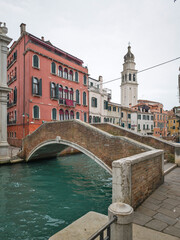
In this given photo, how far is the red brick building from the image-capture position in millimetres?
17234

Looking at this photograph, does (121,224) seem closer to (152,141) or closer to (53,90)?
(152,141)

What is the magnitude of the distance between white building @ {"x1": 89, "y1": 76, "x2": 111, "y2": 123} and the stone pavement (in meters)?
20.4

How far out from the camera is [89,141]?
8.34m

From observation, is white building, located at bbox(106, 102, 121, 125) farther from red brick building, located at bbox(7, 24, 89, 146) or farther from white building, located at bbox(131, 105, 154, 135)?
red brick building, located at bbox(7, 24, 89, 146)

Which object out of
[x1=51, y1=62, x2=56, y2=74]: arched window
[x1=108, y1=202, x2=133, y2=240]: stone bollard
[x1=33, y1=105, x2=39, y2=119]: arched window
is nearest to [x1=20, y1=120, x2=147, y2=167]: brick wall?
[x1=108, y1=202, x2=133, y2=240]: stone bollard

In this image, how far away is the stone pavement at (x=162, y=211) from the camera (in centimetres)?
305

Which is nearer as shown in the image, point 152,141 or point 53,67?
point 152,141

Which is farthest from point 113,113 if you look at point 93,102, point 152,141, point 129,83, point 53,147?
point 129,83

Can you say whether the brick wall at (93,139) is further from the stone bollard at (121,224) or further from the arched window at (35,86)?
the arched window at (35,86)

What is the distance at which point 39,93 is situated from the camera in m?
17.8

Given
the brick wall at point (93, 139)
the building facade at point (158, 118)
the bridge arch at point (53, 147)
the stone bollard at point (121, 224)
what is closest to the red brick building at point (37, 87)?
the bridge arch at point (53, 147)

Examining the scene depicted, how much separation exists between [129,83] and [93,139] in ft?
152

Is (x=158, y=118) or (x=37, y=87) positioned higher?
(x=37, y=87)

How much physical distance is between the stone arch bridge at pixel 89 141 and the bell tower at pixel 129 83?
41.7 metres
